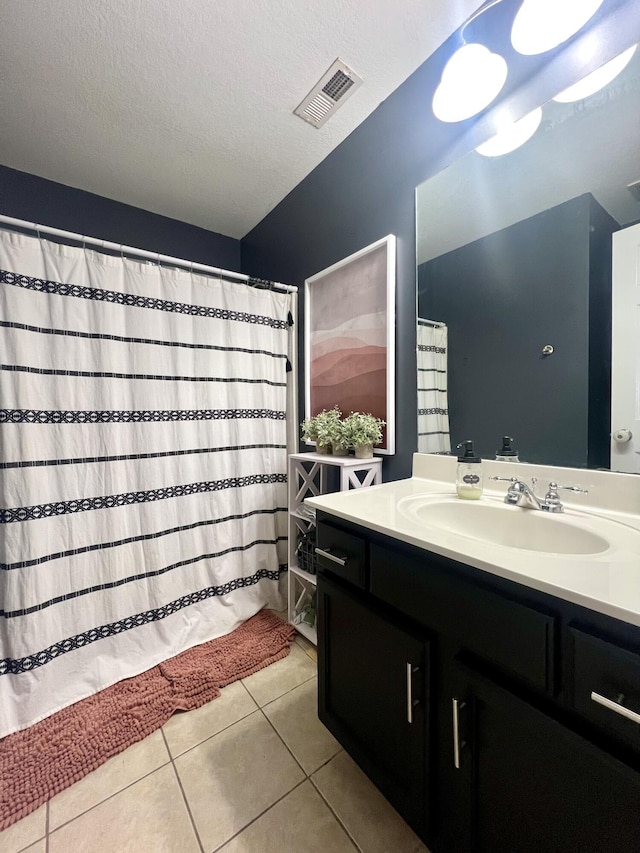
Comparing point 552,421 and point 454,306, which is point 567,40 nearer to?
point 454,306

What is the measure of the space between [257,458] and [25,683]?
1.21 m

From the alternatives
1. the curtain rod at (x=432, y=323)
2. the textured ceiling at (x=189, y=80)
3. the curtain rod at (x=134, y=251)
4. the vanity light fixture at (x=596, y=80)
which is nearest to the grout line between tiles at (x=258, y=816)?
the curtain rod at (x=432, y=323)

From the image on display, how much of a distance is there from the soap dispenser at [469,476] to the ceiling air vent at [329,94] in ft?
4.76

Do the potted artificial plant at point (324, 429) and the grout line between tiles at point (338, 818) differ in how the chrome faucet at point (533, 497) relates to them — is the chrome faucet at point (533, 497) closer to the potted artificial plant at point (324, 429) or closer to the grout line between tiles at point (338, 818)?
the potted artificial plant at point (324, 429)

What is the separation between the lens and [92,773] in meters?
1.07

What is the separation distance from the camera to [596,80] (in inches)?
35.6

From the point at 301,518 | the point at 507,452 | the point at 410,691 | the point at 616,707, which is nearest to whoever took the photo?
the point at 616,707

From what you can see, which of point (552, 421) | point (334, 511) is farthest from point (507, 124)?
point (334, 511)

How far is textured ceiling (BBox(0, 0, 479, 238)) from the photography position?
110 centimetres

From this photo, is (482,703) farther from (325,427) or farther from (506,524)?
(325,427)

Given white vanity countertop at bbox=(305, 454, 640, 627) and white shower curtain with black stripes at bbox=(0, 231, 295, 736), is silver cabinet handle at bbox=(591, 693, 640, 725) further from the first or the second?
white shower curtain with black stripes at bbox=(0, 231, 295, 736)

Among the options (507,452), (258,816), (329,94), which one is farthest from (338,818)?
(329,94)

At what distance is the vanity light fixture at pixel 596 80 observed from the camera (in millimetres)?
859

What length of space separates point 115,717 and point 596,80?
2492mm
